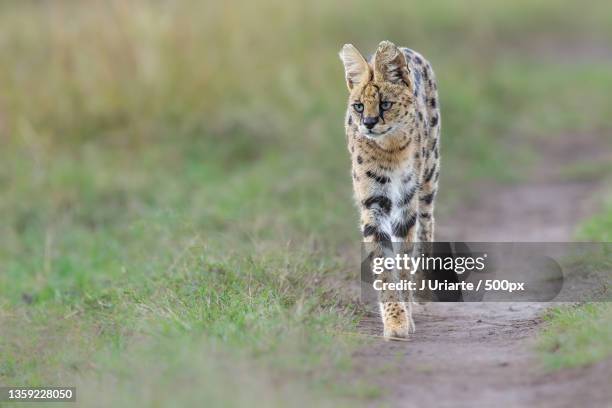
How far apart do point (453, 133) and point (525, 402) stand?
8385 millimetres

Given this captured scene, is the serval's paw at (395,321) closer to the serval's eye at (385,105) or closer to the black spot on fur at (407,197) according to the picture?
the black spot on fur at (407,197)

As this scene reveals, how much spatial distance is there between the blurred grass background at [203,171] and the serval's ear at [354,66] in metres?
1.26

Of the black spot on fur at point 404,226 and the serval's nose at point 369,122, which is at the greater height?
the serval's nose at point 369,122

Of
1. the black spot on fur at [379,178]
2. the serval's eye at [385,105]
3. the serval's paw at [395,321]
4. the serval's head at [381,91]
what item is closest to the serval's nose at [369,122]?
the serval's head at [381,91]

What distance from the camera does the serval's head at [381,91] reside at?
6.43 m

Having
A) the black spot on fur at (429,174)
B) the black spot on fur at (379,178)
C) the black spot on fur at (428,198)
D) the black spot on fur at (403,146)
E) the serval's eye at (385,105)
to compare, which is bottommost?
the black spot on fur at (379,178)

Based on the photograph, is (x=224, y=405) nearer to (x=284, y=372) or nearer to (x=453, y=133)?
(x=284, y=372)

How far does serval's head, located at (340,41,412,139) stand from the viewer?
6434 mm

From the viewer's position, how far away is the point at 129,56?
12.5 meters

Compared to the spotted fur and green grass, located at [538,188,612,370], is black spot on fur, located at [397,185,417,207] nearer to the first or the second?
the spotted fur

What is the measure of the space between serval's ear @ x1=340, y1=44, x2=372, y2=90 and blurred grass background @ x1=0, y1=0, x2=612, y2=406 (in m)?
1.26

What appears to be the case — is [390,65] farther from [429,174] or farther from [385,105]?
[429,174]

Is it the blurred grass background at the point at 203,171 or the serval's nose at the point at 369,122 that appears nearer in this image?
the blurred grass background at the point at 203,171

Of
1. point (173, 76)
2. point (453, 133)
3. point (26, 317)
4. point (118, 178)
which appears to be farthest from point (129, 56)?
point (26, 317)
